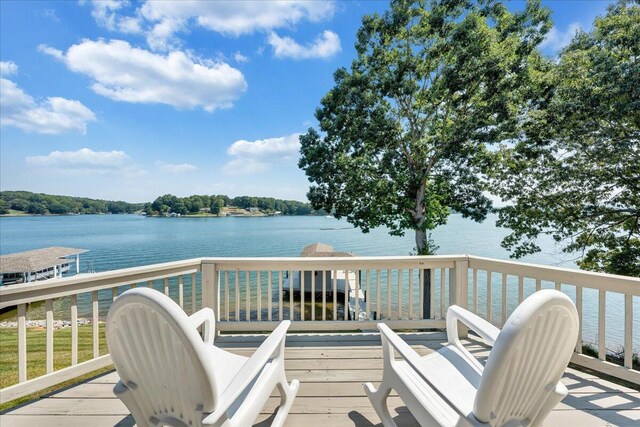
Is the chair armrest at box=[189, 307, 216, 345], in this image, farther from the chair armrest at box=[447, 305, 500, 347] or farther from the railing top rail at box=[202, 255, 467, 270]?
the chair armrest at box=[447, 305, 500, 347]

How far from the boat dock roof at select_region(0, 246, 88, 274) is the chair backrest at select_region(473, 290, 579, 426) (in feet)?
72.5

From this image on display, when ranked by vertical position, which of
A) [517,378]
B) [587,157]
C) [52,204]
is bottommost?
[517,378]

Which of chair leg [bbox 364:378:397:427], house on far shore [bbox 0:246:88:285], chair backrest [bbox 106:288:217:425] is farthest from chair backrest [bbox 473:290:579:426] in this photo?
house on far shore [bbox 0:246:88:285]

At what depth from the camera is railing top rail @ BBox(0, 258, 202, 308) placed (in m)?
2.01

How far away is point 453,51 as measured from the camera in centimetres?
796

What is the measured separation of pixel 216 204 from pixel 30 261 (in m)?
38.0

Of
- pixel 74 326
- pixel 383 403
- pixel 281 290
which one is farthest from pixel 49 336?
pixel 383 403

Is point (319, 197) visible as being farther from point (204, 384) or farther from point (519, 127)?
point (204, 384)

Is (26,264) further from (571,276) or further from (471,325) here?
(571,276)

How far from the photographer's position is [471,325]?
1.79m

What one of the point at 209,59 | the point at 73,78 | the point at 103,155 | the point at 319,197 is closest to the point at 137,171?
the point at 103,155

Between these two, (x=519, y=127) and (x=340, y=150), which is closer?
(x=519, y=127)

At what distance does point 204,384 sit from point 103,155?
26706mm

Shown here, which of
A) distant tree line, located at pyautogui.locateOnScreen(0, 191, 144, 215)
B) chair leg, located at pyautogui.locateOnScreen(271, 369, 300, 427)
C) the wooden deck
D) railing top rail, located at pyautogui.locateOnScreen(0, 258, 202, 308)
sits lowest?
the wooden deck
